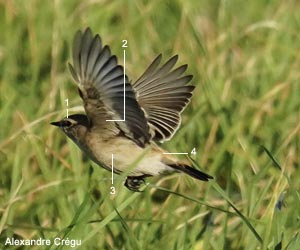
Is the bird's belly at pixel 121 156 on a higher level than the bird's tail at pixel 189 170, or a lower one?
higher

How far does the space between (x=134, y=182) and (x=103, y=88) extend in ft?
1.49

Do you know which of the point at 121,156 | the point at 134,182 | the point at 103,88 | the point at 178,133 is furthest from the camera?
the point at 178,133

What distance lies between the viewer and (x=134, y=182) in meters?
3.48

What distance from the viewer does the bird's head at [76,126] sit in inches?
129

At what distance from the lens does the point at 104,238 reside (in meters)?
3.59

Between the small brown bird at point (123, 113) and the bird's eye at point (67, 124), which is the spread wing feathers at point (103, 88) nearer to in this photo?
the small brown bird at point (123, 113)

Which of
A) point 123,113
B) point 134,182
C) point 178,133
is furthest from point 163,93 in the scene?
point 178,133

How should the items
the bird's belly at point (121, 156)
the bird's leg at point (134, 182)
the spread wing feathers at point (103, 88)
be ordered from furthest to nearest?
the bird's leg at point (134, 182) → the bird's belly at point (121, 156) → the spread wing feathers at point (103, 88)

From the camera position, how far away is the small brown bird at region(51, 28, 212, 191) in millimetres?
3039

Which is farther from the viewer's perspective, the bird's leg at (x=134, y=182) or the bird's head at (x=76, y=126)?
the bird's leg at (x=134, y=182)

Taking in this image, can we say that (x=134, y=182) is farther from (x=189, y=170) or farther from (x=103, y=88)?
(x=103, y=88)

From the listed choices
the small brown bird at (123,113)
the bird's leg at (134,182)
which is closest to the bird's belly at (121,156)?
the small brown bird at (123,113)

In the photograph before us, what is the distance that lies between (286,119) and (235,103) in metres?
0.25

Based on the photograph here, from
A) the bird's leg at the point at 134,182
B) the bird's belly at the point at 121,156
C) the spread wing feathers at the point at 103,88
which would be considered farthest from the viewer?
the bird's leg at the point at 134,182
